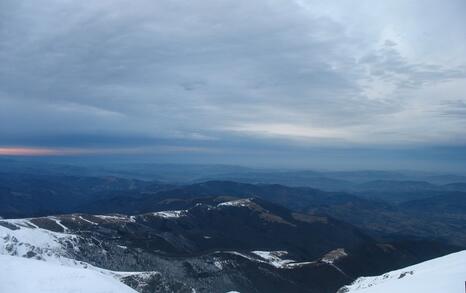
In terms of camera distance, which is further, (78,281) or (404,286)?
(78,281)

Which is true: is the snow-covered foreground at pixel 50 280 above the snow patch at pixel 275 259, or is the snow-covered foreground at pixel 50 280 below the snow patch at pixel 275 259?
above

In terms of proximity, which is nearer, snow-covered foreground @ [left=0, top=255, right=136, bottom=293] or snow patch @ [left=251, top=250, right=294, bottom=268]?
snow-covered foreground @ [left=0, top=255, right=136, bottom=293]

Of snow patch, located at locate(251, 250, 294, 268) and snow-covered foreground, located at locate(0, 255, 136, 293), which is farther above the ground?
snow-covered foreground, located at locate(0, 255, 136, 293)

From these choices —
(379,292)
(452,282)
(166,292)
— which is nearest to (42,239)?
(166,292)

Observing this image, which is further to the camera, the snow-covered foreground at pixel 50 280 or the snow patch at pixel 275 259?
the snow patch at pixel 275 259

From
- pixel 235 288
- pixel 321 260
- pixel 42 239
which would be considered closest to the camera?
pixel 42 239

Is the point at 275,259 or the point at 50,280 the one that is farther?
the point at 275,259

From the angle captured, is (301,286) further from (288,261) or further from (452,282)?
(452,282)

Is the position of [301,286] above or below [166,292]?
below
